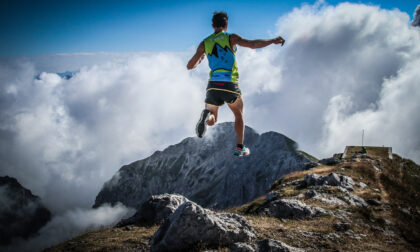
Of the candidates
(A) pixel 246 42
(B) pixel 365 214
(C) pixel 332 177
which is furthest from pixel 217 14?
(C) pixel 332 177

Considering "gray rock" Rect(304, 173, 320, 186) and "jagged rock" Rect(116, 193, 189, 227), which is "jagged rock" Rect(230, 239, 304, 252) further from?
"gray rock" Rect(304, 173, 320, 186)

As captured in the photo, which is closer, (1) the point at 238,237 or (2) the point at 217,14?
(1) the point at 238,237

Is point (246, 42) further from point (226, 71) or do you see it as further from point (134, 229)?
point (134, 229)

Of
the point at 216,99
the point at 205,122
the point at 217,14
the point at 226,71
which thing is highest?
the point at 217,14

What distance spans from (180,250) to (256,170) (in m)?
138

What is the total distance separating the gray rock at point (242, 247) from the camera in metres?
6.74

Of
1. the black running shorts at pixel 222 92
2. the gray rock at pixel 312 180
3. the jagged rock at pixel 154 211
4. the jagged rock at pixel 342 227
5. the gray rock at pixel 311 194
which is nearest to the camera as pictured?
the black running shorts at pixel 222 92

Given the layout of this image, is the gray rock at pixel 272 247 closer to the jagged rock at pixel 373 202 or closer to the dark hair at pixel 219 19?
the dark hair at pixel 219 19

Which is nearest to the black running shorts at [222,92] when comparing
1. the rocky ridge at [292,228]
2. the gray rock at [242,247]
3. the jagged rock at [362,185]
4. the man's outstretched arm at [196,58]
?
the man's outstretched arm at [196,58]

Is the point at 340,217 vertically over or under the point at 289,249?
over

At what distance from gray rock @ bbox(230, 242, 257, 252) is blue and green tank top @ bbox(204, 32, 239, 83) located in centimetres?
477

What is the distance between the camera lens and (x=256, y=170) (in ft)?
463

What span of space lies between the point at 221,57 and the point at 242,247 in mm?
5500

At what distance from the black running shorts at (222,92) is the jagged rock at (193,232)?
335cm
